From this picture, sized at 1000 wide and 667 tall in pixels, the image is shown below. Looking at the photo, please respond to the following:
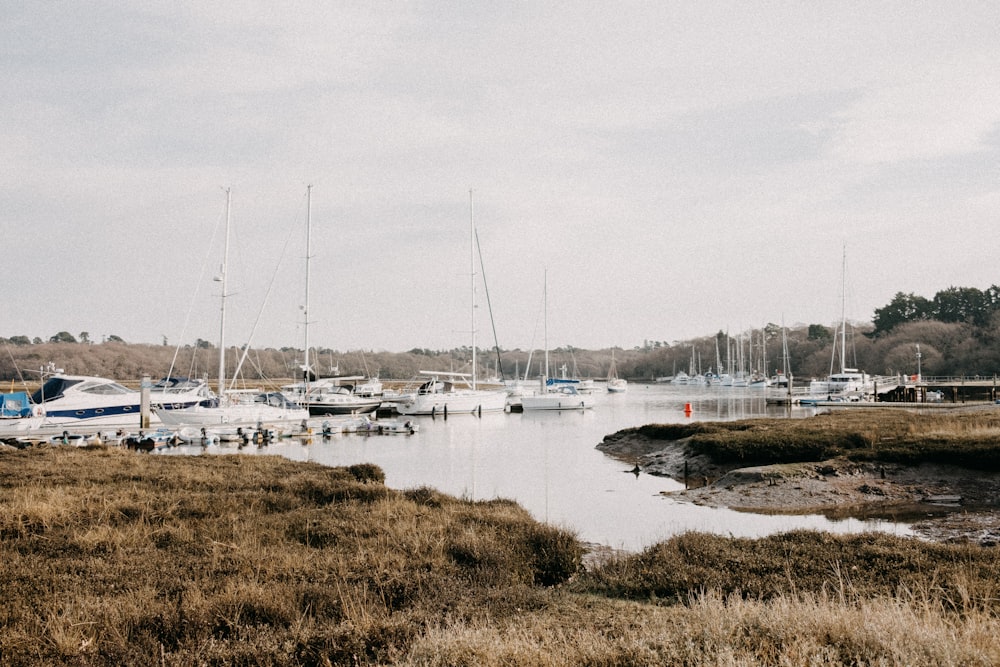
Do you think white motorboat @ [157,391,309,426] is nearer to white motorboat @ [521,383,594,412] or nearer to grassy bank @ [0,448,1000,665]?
grassy bank @ [0,448,1000,665]

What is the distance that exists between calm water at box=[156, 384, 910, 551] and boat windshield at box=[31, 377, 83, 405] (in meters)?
8.74

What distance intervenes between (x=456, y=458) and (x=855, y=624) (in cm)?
2980

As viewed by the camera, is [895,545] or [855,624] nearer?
[855,624]

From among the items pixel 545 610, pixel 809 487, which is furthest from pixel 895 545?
pixel 809 487

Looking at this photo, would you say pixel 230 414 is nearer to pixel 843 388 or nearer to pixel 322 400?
pixel 322 400

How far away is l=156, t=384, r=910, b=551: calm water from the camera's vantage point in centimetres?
1773

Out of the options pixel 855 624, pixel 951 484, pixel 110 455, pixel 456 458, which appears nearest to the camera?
pixel 855 624

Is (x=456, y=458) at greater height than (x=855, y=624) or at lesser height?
lesser

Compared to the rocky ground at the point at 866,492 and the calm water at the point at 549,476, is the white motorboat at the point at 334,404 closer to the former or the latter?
the calm water at the point at 549,476

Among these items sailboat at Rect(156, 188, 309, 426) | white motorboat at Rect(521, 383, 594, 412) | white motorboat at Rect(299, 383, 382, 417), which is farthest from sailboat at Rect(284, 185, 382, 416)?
white motorboat at Rect(521, 383, 594, 412)

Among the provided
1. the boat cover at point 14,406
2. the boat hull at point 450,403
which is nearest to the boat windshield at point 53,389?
the boat cover at point 14,406

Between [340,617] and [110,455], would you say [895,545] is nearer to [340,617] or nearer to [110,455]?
[340,617]

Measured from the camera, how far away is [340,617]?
7.82 m

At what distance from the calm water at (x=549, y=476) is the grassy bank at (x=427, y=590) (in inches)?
171
